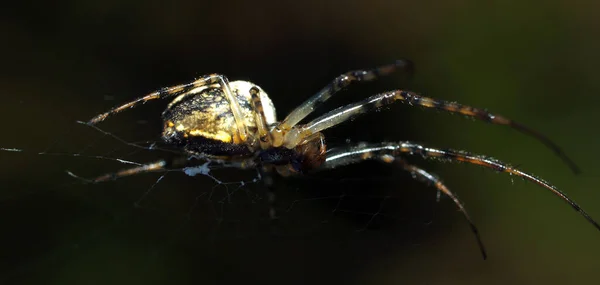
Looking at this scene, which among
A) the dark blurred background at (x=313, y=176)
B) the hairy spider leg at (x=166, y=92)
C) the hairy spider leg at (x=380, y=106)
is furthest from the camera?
the dark blurred background at (x=313, y=176)

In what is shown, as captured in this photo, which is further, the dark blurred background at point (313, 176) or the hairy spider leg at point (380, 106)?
the dark blurred background at point (313, 176)

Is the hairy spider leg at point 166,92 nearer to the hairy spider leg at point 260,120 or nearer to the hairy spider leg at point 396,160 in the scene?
the hairy spider leg at point 260,120

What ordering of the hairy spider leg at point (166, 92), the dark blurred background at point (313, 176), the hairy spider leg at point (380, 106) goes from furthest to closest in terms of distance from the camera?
the dark blurred background at point (313, 176) → the hairy spider leg at point (380, 106) → the hairy spider leg at point (166, 92)

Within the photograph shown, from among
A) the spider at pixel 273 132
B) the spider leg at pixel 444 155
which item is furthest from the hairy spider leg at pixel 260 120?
the spider leg at pixel 444 155

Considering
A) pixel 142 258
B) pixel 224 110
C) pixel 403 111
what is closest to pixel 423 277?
pixel 403 111

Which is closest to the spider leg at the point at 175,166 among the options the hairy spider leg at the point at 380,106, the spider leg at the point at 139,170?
the spider leg at the point at 139,170

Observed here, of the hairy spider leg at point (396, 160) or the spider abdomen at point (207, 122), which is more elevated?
the spider abdomen at point (207, 122)

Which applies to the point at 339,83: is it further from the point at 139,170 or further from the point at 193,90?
the point at 139,170
